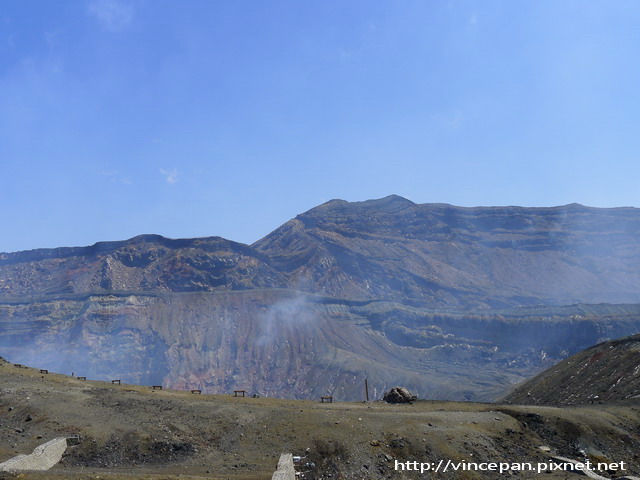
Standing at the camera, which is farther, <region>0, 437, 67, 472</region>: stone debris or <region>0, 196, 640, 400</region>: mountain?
<region>0, 196, 640, 400</region>: mountain

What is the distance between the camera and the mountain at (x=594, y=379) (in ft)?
137

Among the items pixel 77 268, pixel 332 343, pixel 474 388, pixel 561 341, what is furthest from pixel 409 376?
pixel 77 268

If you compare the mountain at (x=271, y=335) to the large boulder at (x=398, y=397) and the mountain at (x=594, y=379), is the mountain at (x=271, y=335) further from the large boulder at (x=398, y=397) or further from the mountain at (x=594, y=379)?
the large boulder at (x=398, y=397)

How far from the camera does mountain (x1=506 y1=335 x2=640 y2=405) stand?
41.7m

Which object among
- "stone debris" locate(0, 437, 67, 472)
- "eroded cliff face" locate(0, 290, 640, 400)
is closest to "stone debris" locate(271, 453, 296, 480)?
"stone debris" locate(0, 437, 67, 472)

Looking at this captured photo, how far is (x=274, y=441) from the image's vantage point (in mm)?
26281

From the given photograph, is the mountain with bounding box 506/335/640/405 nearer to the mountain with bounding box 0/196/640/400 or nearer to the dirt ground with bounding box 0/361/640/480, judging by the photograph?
the dirt ground with bounding box 0/361/640/480

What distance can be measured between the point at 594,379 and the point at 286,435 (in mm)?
31326

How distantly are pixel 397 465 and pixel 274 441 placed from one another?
19.4ft

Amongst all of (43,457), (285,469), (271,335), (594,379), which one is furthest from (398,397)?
(271,335)

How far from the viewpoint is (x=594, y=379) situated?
46.0 meters

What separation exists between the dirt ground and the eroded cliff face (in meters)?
78.0

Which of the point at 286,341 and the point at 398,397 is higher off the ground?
the point at 398,397

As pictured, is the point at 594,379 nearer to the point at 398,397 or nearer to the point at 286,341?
the point at 398,397
